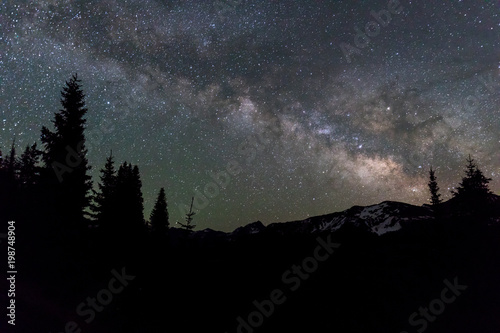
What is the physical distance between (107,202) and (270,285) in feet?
54.8

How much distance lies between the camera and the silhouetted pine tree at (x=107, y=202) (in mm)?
21267

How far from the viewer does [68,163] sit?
18266 mm

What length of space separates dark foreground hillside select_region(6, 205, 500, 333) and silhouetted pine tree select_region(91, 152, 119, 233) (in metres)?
1.58

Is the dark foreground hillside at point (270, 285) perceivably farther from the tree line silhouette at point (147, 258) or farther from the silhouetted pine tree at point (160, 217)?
the silhouetted pine tree at point (160, 217)

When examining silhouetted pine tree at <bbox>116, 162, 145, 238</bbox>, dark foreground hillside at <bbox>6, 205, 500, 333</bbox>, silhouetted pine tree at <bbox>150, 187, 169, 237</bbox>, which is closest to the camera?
dark foreground hillside at <bbox>6, 205, 500, 333</bbox>

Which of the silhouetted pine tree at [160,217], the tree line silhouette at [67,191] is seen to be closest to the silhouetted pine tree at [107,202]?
the tree line silhouette at [67,191]

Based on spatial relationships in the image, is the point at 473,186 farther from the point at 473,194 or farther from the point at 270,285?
the point at 270,285

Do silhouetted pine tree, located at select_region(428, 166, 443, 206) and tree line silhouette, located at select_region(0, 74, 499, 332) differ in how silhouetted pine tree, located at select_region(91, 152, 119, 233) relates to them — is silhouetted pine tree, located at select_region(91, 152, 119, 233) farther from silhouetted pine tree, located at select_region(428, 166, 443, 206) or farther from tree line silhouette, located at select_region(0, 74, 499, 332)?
silhouetted pine tree, located at select_region(428, 166, 443, 206)

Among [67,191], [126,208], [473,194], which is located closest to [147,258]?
[126,208]

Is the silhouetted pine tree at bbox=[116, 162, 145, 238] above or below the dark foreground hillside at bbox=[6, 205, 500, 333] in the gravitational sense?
above

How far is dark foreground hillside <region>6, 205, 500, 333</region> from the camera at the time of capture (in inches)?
598

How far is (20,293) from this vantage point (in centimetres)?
1198

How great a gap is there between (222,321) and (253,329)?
2.27 metres

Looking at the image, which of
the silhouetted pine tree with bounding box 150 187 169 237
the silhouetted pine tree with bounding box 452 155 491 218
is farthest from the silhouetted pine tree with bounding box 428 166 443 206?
the silhouetted pine tree with bounding box 150 187 169 237
